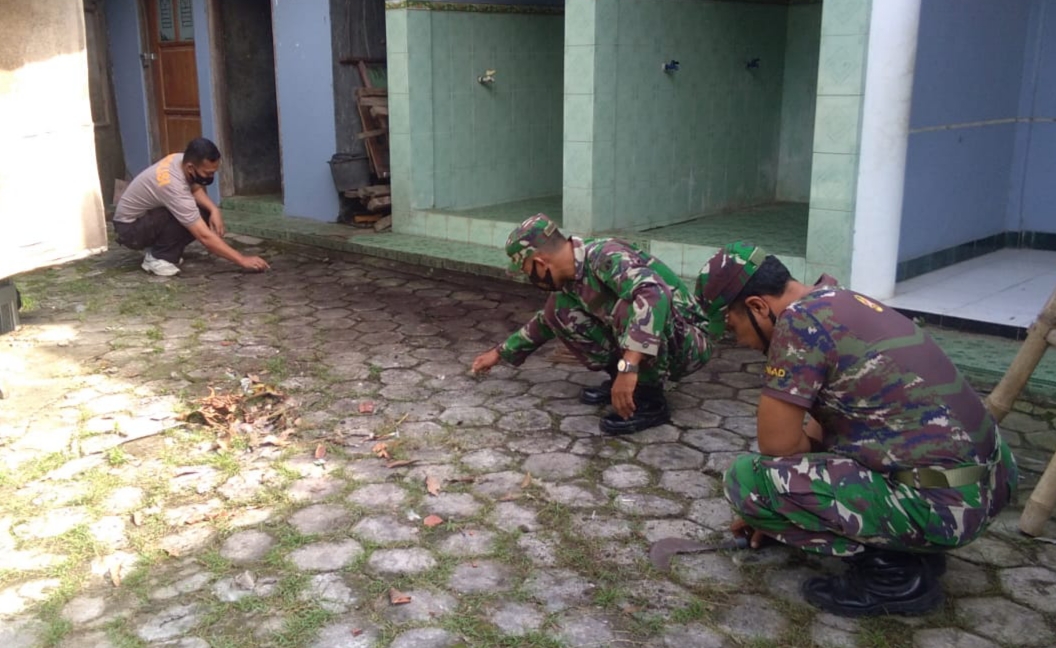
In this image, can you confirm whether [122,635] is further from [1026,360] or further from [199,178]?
[199,178]

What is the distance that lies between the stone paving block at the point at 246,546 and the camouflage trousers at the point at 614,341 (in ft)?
5.67

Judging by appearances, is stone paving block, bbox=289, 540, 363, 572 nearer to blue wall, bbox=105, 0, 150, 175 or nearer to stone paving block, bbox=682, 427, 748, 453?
stone paving block, bbox=682, 427, 748, 453

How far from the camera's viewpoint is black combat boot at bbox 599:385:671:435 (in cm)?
459

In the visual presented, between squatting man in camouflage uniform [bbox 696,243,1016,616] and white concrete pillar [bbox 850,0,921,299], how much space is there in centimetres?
307

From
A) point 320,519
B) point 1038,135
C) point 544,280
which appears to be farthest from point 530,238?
point 1038,135

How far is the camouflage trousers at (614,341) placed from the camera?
4484 millimetres

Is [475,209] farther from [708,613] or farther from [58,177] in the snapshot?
[708,613]

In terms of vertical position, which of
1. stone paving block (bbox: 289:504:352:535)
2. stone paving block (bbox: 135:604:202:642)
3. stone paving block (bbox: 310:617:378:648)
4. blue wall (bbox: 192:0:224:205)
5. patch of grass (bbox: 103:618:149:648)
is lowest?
patch of grass (bbox: 103:618:149:648)

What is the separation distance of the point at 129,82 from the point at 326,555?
9345 millimetres

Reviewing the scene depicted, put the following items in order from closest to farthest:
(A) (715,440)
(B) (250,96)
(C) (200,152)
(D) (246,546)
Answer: (D) (246,546) → (A) (715,440) → (C) (200,152) → (B) (250,96)

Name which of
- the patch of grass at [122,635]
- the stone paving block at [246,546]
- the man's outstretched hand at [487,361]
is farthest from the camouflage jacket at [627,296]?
the patch of grass at [122,635]

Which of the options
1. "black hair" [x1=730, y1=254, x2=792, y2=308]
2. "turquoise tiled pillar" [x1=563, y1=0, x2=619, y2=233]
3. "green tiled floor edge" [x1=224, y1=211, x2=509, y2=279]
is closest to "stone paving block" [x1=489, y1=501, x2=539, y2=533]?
"black hair" [x1=730, y1=254, x2=792, y2=308]

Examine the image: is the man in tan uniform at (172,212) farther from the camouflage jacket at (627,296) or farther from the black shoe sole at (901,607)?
A: the black shoe sole at (901,607)

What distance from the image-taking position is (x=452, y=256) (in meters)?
7.92
